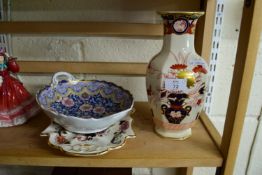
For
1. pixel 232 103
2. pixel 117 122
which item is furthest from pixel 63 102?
pixel 232 103

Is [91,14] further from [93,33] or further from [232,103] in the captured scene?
[232,103]

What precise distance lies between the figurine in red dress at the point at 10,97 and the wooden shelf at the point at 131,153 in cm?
3

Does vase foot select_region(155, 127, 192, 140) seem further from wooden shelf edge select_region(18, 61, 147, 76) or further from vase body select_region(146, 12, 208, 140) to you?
wooden shelf edge select_region(18, 61, 147, 76)

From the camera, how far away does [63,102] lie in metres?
0.59

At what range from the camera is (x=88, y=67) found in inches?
26.5

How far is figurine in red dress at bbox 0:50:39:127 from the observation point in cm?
53

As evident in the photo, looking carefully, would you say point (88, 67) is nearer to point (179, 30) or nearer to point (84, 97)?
point (84, 97)

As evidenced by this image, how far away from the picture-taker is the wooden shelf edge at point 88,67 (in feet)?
2.21

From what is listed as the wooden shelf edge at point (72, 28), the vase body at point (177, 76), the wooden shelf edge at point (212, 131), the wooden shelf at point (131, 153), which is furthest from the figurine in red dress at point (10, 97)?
the wooden shelf edge at point (212, 131)

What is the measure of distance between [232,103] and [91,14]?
422 mm

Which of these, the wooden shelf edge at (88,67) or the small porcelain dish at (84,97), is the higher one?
the wooden shelf edge at (88,67)

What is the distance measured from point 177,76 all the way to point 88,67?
0.30 m

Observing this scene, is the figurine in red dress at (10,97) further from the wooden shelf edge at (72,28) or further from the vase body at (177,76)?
the vase body at (177,76)

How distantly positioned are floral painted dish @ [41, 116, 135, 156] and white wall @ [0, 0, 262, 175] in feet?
0.81
